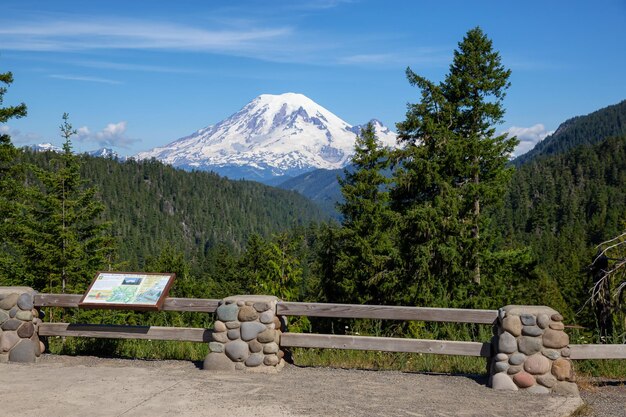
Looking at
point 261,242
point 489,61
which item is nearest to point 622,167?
point 261,242

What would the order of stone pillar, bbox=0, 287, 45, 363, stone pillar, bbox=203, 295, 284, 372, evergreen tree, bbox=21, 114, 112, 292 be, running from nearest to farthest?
stone pillar, bbox=203, 295, 284, 372 → stone pillar, bbox=0, 287, 45, 363 → evergreen tree, bbox=21, 114, 112, 292

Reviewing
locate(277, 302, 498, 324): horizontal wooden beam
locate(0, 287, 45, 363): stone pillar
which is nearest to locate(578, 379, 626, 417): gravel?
locate(277, 302, 498, 324): horizontal wooden beam

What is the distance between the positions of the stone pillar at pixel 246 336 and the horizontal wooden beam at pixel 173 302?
0.27 metres

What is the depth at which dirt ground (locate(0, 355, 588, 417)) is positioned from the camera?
680 cm

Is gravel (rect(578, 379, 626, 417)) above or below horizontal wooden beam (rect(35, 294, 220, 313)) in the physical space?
below

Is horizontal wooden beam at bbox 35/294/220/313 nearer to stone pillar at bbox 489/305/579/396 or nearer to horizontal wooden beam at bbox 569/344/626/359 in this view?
stone pillar at bbox 489/305/579/396

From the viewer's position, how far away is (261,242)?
6738cm

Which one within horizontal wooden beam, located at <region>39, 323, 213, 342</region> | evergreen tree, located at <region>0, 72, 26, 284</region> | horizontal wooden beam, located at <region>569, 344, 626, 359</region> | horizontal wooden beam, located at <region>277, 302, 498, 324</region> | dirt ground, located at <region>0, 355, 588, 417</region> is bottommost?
dirt ground, located at <region>0, 355, 588, 417</region>

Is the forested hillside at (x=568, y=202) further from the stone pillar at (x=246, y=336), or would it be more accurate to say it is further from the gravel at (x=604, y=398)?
the stone pillar at (x=246, y=336)

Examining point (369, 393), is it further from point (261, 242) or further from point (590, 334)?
point (261, 242)

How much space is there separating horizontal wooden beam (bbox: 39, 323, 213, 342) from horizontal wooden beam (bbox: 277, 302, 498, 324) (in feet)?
4.54

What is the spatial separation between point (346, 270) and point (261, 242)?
3615cm

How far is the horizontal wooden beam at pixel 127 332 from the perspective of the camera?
29.3 feet

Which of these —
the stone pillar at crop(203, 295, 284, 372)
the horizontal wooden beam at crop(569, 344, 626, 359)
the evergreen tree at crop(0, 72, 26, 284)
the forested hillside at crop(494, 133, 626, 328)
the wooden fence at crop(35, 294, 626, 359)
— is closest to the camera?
the horizontal wooden beam at crop(569, 344, 626, 359)
